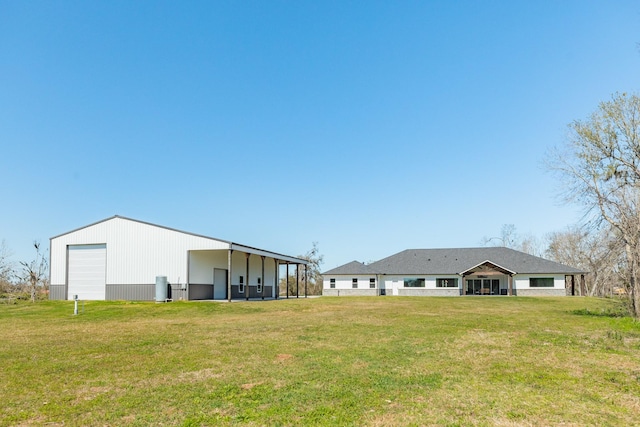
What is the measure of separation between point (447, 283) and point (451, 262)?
9.26 feet

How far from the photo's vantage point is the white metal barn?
2736 centimetres

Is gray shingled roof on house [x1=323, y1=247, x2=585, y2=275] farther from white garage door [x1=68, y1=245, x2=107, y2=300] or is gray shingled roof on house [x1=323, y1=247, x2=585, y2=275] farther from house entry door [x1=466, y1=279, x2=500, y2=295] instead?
white garage door [x1=68, y1=245, x2=107, y2=300]

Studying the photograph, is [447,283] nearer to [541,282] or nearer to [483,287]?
[483,287]

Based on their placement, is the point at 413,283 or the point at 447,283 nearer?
the point at 447,283

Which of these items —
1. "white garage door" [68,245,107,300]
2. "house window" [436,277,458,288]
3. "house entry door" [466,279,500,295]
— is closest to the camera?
"white garage door" [68,245,107,300]

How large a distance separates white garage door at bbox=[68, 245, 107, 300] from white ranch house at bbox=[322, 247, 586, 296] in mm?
26332

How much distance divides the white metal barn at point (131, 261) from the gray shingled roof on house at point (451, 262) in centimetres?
2278

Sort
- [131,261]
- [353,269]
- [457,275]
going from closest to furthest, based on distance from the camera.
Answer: [131,261] → [457,275] → [353,269]

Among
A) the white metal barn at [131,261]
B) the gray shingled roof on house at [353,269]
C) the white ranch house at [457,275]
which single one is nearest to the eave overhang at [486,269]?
the white ranch house at [457,275]

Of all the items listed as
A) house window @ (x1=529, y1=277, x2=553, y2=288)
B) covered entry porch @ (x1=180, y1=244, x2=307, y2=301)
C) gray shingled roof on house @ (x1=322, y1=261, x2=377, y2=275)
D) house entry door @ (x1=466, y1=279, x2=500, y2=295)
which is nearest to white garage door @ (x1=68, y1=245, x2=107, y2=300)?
covered entry porch @ (x1=180, y1=244, x2=307, y2=301)

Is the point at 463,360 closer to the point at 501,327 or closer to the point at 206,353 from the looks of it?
the point at 206,353

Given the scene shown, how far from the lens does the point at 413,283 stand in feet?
160

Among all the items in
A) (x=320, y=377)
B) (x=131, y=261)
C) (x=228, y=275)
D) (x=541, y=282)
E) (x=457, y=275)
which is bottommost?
(x=541, y=282)

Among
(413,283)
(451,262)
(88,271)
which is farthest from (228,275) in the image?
(451,262)
